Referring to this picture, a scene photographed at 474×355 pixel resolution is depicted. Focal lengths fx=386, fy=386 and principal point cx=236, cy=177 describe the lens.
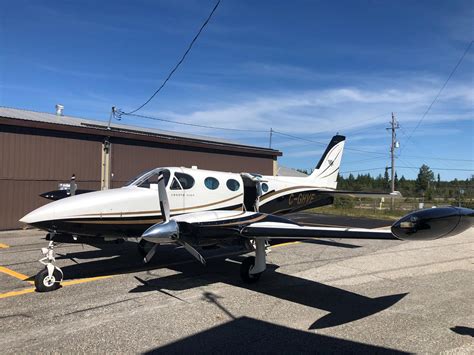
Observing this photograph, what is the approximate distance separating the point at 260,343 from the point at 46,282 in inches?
185

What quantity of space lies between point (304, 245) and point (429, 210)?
29.7 feet

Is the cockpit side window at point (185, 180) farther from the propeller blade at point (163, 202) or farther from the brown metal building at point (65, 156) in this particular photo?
the brown metal building at point (65, 156)

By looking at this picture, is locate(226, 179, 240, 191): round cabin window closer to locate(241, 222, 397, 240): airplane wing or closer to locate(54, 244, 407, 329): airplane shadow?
locate(54, 244, 407, 329): airplane shadow

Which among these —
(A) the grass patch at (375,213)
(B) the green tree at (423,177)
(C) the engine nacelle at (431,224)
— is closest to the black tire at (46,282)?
(C) the engine nacelle at (431,224)

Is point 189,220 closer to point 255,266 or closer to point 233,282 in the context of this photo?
point 255,266

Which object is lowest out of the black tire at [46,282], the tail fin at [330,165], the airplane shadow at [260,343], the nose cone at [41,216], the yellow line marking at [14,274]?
the yellow line marking at [14,274]

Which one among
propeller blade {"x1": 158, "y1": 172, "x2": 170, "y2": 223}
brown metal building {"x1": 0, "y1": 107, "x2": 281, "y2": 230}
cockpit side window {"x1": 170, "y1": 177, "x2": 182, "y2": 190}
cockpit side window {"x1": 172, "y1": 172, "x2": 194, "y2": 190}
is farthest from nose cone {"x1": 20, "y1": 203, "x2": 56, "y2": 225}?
brown metal building {"x1": 0, "y1": 107, "x2": 281, "y2": 230}

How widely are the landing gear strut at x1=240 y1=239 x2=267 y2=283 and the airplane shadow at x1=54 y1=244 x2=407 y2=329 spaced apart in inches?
6.9

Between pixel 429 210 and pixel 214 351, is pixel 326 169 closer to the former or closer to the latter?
pixel 429 210

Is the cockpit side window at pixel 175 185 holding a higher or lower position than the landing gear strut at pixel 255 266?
higher

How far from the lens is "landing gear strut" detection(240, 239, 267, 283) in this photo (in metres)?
8.58

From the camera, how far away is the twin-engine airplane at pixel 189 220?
568 cm

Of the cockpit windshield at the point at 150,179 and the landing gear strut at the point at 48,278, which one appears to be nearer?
the landing gear strut at the point at 48,278

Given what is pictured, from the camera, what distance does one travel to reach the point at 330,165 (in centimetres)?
1648
